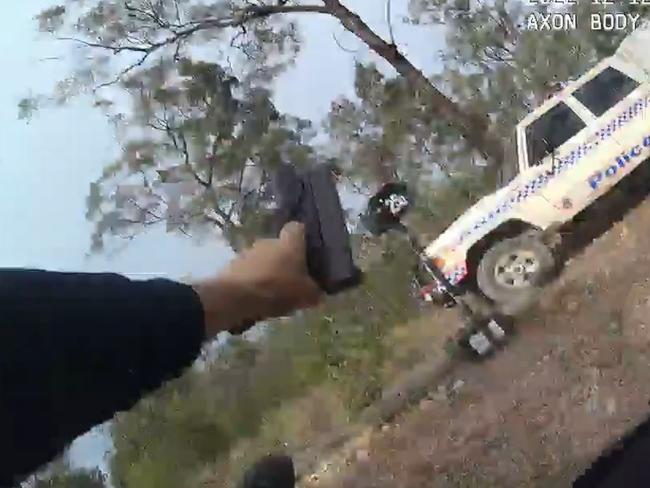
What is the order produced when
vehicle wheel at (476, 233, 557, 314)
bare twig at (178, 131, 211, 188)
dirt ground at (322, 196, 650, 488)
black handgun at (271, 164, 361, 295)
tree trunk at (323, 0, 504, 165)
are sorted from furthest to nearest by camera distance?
tree trunk at (323, 0, 504, 165), bare twig at (178, 131, 211, 188), vehicle wheel at (476, 233, 557, 314), dirt ground at (322, 196, 650, 488), black handgun at (271, 164, 361, 295)

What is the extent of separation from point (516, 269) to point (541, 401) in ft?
1.15

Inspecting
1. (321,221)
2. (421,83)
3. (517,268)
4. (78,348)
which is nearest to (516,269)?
(517,268)

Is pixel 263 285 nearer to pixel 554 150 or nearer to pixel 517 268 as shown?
pixel 517 268

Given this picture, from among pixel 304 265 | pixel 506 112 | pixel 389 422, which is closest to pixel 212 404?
pixel 389 422

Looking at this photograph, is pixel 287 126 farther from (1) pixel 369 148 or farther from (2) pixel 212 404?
(2) pixel 212 404

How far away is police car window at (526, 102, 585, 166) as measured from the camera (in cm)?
164

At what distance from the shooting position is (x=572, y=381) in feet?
4.14

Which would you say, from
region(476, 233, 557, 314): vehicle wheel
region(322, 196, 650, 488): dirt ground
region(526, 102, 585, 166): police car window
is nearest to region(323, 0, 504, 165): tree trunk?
region(526, 102, 585, 166): police car window

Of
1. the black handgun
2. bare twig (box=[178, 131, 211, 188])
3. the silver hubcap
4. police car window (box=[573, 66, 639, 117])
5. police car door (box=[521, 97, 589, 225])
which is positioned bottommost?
bare twig (box=[178, 131, 211, 188])

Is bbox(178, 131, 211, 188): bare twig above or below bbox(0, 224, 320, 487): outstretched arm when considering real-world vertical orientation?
below

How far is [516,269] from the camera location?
156 cm

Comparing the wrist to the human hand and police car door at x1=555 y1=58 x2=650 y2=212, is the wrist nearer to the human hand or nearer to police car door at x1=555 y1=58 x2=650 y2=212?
the human hand

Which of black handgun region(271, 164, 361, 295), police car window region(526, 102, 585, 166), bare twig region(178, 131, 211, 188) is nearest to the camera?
black handgun region(271, 164, 361, 295)

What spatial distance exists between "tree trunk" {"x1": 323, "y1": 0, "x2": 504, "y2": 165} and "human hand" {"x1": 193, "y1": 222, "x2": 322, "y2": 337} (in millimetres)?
1579
